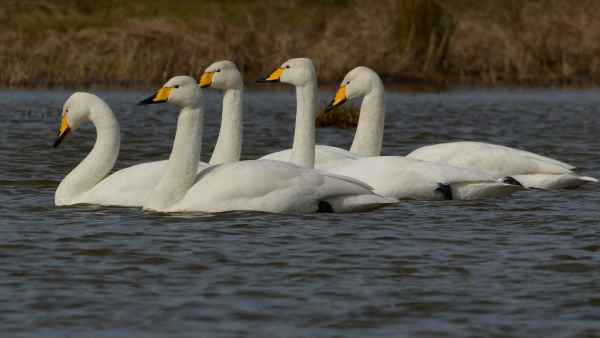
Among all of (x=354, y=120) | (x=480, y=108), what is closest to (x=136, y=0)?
(x=480, y=108)

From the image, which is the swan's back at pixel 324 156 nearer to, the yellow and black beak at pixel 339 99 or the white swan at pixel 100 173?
the yellow and black beak at pixel 339 99

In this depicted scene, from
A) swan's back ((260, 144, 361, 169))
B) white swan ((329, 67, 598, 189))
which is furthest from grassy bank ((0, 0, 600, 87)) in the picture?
swan's back ((260, 144, 361, 169))

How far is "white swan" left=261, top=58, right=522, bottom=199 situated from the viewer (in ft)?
37.7

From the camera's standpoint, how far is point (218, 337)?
6.54 m

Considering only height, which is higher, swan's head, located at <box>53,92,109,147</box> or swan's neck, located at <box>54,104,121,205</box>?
swan's head, located at <box>53,92,109,147</box>

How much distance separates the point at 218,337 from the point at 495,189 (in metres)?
5.61

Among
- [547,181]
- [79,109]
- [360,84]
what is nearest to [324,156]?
[360,84]

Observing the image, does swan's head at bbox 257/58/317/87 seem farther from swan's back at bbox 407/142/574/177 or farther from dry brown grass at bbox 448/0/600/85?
dry brown grass at bbox 448/0/600/85

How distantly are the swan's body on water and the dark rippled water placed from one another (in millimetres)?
251

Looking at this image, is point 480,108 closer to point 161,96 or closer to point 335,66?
point 335,66

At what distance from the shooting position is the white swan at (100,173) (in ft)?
36.6

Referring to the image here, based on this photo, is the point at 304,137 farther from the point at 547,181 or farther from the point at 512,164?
the point at 547,181

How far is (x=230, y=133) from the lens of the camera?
12023mm

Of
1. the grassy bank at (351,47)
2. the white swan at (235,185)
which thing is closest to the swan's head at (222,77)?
the white swan at (235,185)
